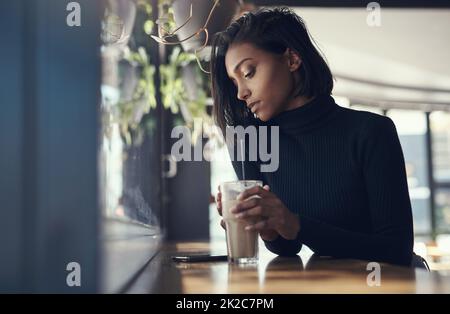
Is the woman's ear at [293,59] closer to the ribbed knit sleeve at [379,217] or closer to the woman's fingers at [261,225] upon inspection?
the ribbed knit sleeve at [379,217]

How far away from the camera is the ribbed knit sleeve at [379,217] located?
3.32 ft

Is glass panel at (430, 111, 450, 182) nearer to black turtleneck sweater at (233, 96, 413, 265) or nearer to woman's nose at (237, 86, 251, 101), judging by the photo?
black turtleneck sweater at (233, 96, 413, 265)

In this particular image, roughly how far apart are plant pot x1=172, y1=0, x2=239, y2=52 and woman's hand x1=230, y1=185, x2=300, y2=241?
22.7 inches

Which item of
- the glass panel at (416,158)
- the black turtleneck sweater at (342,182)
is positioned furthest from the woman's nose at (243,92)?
the glass panel at (416,158)

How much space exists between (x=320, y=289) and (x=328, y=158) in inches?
28.1

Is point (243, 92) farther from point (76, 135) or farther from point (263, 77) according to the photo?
point (76, 135)

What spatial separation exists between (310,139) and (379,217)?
288 mm

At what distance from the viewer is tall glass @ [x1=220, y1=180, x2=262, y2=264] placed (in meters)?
0.95

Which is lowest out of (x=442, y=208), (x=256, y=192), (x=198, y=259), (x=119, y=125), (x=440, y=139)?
(x=442, y=208)

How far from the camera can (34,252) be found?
1.78ft

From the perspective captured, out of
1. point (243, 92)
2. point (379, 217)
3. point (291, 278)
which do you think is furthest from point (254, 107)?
point (291, 278)

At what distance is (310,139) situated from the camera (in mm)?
1371
